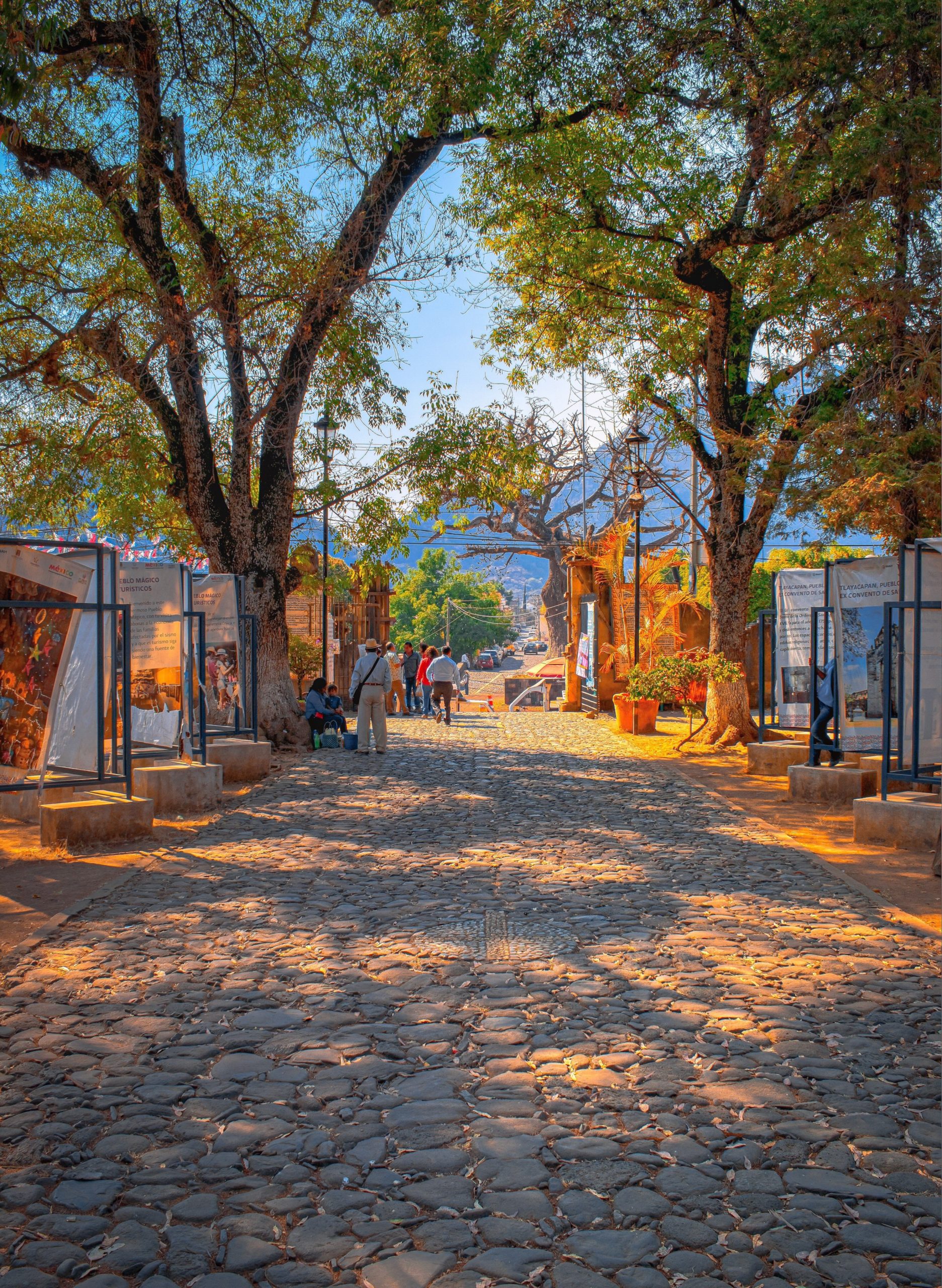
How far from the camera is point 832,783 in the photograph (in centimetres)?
1127

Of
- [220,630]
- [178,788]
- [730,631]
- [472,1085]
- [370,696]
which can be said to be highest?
[730,631]

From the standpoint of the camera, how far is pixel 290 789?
495 inches

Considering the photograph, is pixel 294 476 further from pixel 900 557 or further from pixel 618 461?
pixel 618 461

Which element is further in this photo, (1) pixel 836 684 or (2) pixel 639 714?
(2) pixel 639 714

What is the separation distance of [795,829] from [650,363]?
9694mm

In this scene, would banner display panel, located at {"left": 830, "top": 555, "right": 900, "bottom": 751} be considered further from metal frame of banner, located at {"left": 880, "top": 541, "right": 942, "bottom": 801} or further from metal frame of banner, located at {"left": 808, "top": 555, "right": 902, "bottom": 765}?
metal frame of banner, located at {"left": 880, "top": 541, "right": 942, "bottom": 801}

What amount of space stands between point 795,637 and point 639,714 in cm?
864

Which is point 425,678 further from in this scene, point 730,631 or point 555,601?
point 555,601

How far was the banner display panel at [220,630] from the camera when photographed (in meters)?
12.9

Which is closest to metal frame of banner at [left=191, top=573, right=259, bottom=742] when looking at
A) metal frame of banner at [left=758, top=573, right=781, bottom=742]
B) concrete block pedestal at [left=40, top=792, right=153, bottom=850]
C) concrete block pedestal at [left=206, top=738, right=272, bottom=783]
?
concrete block pedestal at [left=206, top=738, right=272, bottom=783]

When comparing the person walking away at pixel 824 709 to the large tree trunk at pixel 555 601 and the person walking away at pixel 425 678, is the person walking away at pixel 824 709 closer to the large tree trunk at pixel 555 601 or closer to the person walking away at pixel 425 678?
the person walking away at pixel 425 678

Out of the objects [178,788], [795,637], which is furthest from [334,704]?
[795,637]

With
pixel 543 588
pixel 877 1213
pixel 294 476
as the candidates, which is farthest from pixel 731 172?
pixel 543 588

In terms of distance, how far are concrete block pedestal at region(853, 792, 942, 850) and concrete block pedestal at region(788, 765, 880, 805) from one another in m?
1.71
